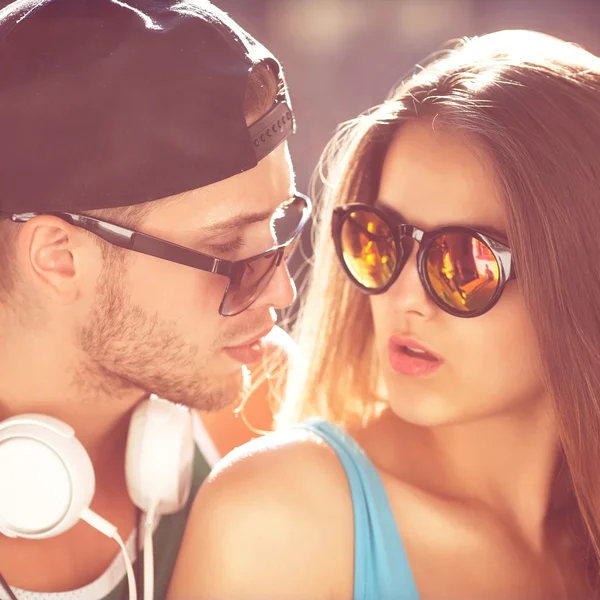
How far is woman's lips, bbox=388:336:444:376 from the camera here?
50.6 inches

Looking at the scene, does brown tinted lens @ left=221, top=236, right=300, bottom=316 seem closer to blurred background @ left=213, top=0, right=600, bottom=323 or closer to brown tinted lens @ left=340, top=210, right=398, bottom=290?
brown tinted lens @ left=340, top=210, right=398, bottom=290

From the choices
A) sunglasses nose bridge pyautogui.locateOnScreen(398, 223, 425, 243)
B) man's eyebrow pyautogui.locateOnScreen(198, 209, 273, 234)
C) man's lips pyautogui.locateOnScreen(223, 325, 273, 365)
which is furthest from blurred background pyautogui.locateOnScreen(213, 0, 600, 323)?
sunglasses nose bridge pyautogui.locateOnScreen(398, 223, 425, 243)

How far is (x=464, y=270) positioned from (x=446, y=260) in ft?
0.10

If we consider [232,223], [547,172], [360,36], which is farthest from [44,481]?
[360,36]

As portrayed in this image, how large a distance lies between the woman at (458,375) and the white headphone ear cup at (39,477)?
18 cm

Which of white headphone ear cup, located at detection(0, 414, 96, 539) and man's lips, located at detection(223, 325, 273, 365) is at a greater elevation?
man's lips, located at detection(223, 325, 273, 365)

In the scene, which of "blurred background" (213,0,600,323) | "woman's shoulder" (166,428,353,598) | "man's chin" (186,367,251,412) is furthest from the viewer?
"blurred background" (213,0,600,323)

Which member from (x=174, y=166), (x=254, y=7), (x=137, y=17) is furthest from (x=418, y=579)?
(x=254, y=7)

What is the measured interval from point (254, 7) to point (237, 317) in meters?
2.16

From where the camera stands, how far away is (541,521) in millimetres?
1421

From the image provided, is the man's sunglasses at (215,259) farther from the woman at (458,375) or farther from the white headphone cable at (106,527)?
the white headphone cable at (106,527)

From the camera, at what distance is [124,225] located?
1319mm

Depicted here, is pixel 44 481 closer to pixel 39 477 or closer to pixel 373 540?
pixel 39 477

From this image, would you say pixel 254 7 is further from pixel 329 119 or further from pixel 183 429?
pixel 183 429
